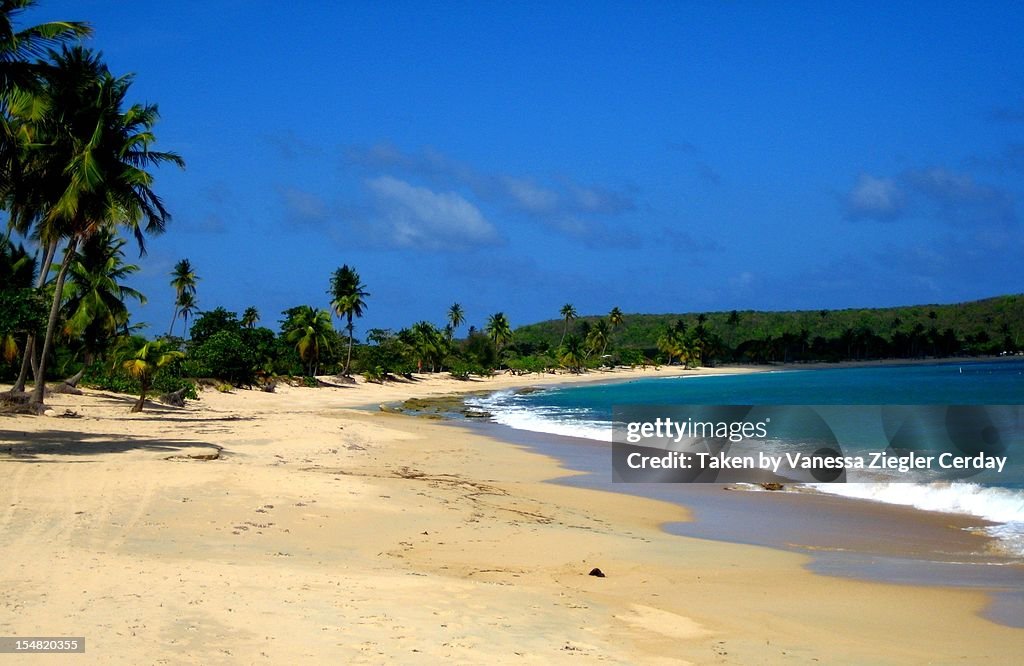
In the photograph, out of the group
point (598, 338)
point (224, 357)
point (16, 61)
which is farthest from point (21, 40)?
point (598, 338)

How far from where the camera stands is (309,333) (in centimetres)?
7069

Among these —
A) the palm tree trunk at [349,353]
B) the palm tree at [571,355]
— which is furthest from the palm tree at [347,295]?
the palm tree at [571,355]

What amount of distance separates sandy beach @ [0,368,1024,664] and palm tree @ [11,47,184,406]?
913 cm

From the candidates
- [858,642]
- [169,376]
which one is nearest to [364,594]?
[858,642]

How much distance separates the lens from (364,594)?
802 centimetres

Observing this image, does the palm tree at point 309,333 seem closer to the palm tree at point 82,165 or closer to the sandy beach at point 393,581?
the palm tree at point 82,165

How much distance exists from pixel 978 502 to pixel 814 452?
944 centimetres

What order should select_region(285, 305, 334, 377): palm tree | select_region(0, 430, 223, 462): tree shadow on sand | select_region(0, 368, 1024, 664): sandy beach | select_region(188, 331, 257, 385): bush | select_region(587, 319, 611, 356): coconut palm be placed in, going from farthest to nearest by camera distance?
select_region(587, 319, 611, 356): coconut palm → select_region(285, 305, 334, 377): palm tree → select_region(188, 331, 257, 385): bush → select_region(0, 430, 223, 462): tree shadow on sand → select_region(0, 368, 1024, 664): sandy beach

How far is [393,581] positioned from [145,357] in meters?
22.9

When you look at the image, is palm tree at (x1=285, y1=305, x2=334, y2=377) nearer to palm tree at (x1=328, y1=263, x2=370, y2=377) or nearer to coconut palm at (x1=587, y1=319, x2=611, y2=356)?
palm tree at (x1=328, y1=263, x2=370, y2=377)

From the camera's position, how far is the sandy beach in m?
6.71

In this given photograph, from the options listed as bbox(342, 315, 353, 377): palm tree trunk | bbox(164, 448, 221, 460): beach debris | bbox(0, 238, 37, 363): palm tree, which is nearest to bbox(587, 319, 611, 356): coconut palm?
bbox(342, 315, 353, 377): palm tree trunk

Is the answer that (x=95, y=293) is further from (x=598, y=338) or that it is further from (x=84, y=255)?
(x=598, y=338)

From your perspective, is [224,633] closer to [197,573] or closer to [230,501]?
[197,573]
